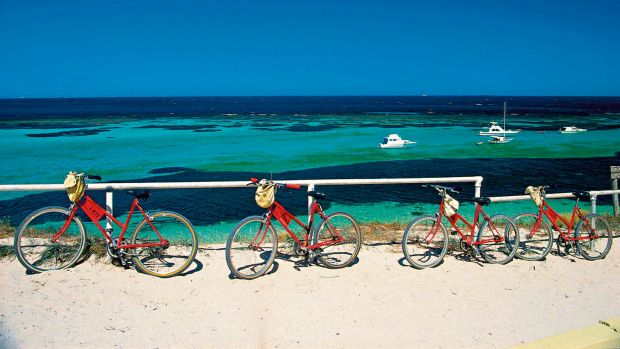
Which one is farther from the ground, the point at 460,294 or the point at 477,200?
the point at 477,200

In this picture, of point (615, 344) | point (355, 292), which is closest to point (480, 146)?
point (355, 292)

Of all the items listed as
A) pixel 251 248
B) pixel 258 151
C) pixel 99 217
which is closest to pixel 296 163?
pixel 258 151

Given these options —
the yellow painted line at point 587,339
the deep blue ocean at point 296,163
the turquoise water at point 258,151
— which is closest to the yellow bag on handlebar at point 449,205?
the yellow painted line at point 587,339

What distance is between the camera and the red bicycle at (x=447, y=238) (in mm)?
6359

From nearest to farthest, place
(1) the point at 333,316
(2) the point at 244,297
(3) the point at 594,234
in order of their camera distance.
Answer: (1) the point at 333,316 → (2) the point at 244,297 → (3) the point at 594,234

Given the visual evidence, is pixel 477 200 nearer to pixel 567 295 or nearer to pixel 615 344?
pixel 567 295

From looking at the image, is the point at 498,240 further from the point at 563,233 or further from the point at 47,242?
the point at 47,242

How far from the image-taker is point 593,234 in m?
7.05

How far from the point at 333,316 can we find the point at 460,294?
1625 millimetres

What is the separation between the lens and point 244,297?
5.37 metres

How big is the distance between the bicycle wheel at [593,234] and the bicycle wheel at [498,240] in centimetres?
108

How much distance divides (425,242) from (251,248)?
7.87 ft

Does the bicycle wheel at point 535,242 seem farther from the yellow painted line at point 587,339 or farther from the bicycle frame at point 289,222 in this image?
the yellow painted line at point 587,339

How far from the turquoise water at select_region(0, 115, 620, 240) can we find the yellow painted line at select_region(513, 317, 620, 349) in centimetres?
1240
